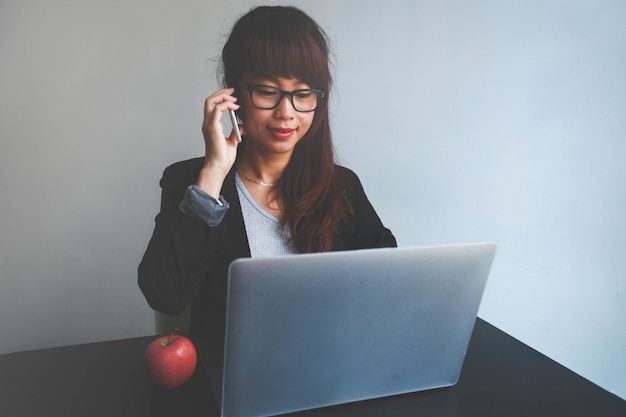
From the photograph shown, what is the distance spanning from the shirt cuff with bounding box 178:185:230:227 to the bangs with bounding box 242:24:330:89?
0.35 meters

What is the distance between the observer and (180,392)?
756mm

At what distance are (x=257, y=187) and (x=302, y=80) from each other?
0.34m

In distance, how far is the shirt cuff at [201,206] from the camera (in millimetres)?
988

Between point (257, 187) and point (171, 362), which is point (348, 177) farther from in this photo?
point (171, 362)

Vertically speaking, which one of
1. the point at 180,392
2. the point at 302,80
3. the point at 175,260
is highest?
the point at 302,80

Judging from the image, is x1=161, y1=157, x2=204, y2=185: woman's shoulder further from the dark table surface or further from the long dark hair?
the dark table surface

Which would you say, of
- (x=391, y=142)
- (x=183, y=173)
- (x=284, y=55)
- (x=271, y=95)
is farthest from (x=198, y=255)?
(x=391, y=142)

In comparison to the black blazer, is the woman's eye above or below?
above

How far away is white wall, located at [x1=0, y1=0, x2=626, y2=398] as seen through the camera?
4.78 feet

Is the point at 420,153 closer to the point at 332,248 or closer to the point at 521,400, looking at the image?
the point at 332,248

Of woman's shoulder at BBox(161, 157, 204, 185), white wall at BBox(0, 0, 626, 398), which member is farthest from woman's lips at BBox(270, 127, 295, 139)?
white wall at BBox(0, 0, 626, 398)

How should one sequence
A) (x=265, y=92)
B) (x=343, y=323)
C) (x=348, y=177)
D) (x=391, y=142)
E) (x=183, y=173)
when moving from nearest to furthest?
(x=343, y=323)
(x=265, y=92)
(x=183, y=173)
(x=348, y=177)
(x=391, y=142)

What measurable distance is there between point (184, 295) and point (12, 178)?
2.81ft

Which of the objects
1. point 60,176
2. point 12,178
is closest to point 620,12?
point 60,176
